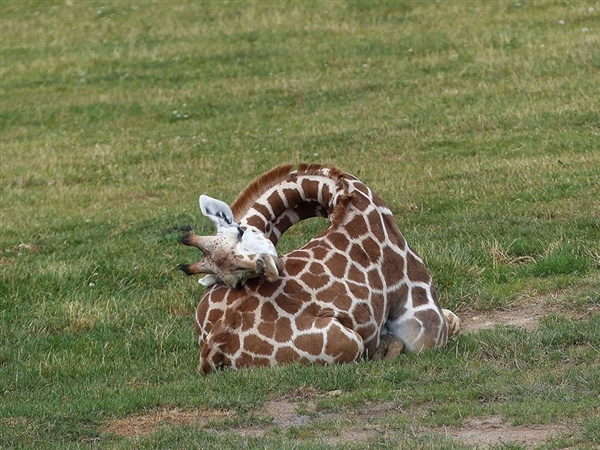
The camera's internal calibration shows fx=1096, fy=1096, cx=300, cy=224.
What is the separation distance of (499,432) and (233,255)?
8.37 ft

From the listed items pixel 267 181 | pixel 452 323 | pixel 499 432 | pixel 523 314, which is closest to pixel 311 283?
pixel 267 181

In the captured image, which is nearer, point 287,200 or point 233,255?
point 233,255

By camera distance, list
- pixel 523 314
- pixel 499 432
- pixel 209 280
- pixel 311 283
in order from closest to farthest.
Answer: pixel 499 432 < pixel 311 283 < pixel 209 280 < pixel 523 314

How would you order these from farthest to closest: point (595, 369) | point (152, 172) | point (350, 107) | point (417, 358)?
point (350, 107) < point (152, 172) < point (417, 358) < point (595, 369)

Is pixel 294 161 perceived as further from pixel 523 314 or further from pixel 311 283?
pixel 311 283

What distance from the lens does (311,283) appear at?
8383mm

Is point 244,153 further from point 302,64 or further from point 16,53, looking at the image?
point 16,53

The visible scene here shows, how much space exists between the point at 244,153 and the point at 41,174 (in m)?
3.25

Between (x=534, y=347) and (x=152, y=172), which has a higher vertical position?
(x=534, y=347)

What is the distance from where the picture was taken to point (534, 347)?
8.23 meters

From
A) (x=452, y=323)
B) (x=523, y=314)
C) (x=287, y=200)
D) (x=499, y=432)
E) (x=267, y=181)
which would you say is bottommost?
(x=523, y=314)

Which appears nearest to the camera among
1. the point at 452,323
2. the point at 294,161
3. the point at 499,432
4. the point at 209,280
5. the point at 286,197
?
the point at 499,432

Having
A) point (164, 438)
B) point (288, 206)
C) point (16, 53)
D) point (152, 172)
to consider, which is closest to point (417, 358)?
point (288, 206)

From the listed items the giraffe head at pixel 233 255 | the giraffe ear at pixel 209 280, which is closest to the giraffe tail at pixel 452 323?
the giraffe head at pixel 233 255
